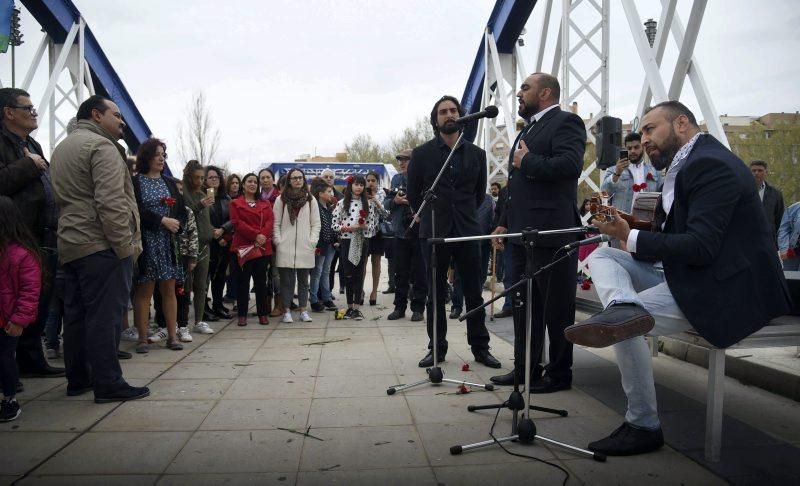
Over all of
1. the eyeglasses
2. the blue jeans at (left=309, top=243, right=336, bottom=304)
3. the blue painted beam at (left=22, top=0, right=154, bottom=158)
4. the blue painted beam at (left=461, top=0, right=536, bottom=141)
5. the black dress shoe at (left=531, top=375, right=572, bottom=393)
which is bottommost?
the black dress shoe at (left=531, top=375, right=572, bottom=393)

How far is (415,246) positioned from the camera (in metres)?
7.96

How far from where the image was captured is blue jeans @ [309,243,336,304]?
818 cm

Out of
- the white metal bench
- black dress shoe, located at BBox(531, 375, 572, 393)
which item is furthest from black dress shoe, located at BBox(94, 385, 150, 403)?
the white metal bench

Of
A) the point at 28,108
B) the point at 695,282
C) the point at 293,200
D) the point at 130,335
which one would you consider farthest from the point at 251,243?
the point at 695,282

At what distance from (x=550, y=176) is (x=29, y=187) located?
3911mm

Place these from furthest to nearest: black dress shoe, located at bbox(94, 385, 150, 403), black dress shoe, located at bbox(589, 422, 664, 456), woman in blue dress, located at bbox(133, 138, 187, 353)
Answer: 1. woman in blue dress, located at bbox(133, 138, 187, 353)
2. black dress shoe, located at bbox(94, 385, 150, 403)
3. black dress shoe, located at bbox(589, 422, 664, 456)

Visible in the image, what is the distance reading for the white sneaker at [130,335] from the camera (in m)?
6.07

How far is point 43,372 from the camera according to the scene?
178 inches

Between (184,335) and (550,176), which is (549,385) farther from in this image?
(184,335)

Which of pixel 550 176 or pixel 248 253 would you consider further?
pixel 248 253

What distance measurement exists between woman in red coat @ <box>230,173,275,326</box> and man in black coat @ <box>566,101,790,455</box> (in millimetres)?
4870

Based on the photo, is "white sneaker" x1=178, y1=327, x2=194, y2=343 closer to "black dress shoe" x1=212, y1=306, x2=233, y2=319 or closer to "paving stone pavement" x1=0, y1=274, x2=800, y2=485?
"paving stone pavement" x1=0, y1=274, x2=800, y2=485

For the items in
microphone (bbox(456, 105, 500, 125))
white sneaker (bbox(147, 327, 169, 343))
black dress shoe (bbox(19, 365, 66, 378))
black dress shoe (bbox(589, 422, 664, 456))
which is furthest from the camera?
white sneaker (bbox(147, 327, 169, 343))

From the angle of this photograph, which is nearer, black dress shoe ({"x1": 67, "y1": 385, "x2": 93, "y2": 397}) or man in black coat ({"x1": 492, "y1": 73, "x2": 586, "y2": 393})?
man in black coat ({"x1": 492, "y1": 73, "x2": 586, "y2": 393})
